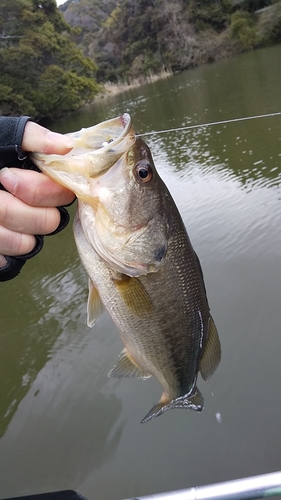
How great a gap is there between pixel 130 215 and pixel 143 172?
0.55 ft

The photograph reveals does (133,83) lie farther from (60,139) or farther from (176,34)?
(60,139)

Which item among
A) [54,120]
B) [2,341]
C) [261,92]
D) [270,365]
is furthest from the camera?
[54,120]

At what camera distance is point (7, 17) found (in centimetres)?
2528

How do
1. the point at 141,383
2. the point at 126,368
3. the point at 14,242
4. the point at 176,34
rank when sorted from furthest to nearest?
the point at 176,34, the point at 141,383, the point at 126,368, the point at 14,242

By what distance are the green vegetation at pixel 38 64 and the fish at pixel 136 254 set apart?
983 inches

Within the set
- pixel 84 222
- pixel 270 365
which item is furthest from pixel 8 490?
pixel 84 222

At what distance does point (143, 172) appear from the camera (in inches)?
57.9

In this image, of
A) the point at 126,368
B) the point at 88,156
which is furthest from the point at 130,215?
the point at 126,368

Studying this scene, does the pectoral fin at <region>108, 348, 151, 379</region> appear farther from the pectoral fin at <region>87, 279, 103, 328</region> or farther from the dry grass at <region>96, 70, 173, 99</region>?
the dry grass at <region>96, 70, 173, 99</region>

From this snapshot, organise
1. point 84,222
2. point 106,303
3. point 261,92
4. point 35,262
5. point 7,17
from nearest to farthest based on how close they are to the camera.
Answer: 1. point 84,222
2. point 106,303
3. point 35,262
4. point 261,92
5. point 7,17

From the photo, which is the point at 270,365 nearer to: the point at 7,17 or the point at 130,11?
the point at 7,17

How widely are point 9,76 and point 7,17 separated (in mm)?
3721

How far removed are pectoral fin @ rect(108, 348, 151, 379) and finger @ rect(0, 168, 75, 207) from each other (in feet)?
2.57

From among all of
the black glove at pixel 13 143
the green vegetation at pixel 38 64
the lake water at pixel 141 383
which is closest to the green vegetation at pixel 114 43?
the green vegetation at pixel 38 64
